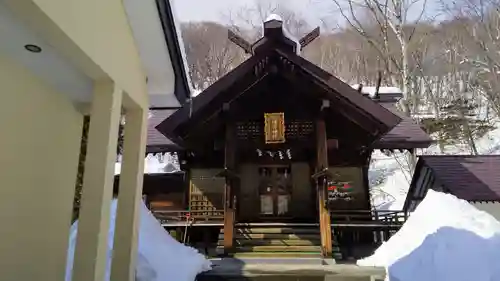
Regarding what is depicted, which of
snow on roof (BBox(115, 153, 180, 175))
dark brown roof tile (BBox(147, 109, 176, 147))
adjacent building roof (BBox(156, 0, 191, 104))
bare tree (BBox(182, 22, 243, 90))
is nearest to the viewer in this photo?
adjacent building roof (BBox(156, 0, 191, 104))

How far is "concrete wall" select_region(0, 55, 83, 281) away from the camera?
10.3 ft

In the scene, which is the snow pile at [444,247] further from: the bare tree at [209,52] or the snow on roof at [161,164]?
the bare tree at [209,52]

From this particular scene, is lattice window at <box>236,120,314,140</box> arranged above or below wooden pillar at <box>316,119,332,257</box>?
above

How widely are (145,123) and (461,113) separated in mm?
21254

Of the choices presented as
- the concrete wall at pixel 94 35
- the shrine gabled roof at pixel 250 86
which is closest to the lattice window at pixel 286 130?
the shrine gabled roof at pixel 250 86

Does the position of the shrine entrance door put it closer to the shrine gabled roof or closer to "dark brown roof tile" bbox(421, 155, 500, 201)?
the shrine gabled roof

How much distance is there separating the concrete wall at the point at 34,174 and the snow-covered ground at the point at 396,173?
16969 mm

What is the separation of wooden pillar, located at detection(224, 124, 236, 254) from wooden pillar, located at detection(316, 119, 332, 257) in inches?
71.4

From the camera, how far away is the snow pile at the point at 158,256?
4867mm

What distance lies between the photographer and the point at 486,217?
20.6ft

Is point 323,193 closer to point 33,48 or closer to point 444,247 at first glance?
point 444,247

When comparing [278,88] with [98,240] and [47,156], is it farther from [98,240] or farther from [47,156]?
[98,240]

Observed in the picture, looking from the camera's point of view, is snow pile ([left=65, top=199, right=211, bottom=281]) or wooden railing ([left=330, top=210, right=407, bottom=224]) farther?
wooden railing ([left=330, top=210, right=407, bottom=224])

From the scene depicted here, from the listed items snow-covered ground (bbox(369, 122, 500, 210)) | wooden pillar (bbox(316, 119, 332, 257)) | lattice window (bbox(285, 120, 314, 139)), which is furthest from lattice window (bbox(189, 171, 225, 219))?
snow-covered ground (bbox(369, 122, 500, 210))
